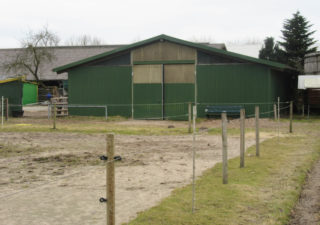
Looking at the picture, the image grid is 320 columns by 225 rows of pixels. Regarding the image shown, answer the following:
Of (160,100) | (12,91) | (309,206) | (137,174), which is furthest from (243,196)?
(12,91)

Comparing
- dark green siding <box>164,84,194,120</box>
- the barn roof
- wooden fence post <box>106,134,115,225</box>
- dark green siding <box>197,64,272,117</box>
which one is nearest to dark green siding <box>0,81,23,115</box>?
dark green siding <box>164,84,194,120</box>

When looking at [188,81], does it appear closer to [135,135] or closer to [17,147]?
[135,135]

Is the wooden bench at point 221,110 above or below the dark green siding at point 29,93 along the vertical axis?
below

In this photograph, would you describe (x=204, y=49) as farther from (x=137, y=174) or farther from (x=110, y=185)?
(x=110, y=185)

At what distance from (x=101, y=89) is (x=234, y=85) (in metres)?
8.12

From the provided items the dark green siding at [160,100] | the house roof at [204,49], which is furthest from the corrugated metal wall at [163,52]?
the dark green siding at [160,100]

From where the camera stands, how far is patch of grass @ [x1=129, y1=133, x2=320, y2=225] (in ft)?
20.2

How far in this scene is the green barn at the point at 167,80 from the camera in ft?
79.1

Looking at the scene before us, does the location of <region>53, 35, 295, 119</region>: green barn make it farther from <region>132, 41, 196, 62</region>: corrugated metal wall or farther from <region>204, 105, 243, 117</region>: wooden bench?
<region>204, 105, 243, 117</region>: wooden bench

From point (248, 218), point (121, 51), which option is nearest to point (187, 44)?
point (121, 51)

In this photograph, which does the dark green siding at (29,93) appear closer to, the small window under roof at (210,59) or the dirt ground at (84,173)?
the small window under roof at (210,59)

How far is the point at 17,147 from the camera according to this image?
539 inches

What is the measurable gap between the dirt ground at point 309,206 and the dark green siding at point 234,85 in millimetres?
15114

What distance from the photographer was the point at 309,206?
7.07m
